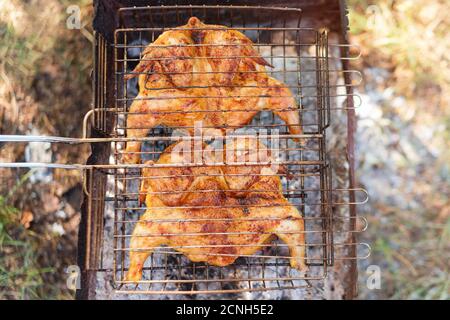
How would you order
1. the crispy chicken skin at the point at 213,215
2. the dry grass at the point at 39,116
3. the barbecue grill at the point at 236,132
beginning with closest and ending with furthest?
the crispy chicken skin at the point at 213,215 → the barbecue grill at the point at 236,132 → the dry grass at the point at 39,116

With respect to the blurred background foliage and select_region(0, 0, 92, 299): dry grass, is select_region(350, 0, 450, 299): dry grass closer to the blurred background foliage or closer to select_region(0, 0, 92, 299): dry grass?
the blurred background foliage

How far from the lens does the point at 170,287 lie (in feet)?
10.3

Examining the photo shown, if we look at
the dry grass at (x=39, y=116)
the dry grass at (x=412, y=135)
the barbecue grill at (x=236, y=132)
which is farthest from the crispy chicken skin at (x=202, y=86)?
the dry grass at (x=412, y=135)

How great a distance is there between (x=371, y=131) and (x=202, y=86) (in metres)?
1.45

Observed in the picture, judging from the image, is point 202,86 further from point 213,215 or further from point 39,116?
point 39,116

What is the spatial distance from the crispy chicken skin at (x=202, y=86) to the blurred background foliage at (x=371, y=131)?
0.91 metres

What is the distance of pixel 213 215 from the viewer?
2559mm

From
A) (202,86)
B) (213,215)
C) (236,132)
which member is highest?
(202,86)

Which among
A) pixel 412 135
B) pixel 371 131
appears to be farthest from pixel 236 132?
pixel 412 135

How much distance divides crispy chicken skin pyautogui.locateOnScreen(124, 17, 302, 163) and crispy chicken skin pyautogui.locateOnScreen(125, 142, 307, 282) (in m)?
0.23

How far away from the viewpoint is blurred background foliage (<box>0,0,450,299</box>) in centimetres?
334

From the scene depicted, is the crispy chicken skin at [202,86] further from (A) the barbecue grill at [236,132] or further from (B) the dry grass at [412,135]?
(B) the dry grass at [412,135]

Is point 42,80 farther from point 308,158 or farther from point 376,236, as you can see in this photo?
point 376,236

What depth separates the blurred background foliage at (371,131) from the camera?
3342 millimetres
